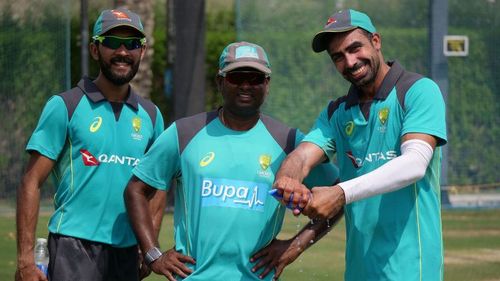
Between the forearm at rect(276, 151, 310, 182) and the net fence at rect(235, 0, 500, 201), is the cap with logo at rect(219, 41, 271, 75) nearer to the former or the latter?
the forearm at rect(276, 151, 310, 182)

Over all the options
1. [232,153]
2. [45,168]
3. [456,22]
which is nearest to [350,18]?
[232,153]

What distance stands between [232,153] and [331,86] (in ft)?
39.4

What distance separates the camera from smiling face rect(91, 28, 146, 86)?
645 centimetres

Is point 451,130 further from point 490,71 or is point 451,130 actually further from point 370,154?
point 370,154

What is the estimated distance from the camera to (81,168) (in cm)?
638

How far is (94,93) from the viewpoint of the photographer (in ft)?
21.4

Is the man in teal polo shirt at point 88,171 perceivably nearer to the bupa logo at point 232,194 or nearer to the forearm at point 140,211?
the forearm at point 140,211

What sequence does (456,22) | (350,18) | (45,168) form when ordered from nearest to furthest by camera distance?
(350,18) < (45,168) < (456,22)

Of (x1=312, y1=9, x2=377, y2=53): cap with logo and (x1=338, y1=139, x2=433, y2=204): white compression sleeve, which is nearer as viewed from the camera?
(x1=338, y1=139, x2=433, y2=204): white compression sleeve

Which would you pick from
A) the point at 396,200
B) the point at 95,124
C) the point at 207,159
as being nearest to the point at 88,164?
the point at 95,124

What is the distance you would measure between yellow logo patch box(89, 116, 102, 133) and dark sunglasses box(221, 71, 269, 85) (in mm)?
1239

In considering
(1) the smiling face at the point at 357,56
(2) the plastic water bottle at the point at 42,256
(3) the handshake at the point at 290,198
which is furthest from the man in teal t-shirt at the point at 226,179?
(2) the plastic water bottle at the point at 42,256

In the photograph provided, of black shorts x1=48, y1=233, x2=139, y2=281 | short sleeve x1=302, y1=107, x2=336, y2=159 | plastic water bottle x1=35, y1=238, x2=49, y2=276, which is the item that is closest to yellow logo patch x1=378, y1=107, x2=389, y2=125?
short sleeve x1=302, y1=107, x2=336, y2=159

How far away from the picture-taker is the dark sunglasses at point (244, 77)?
540cm
